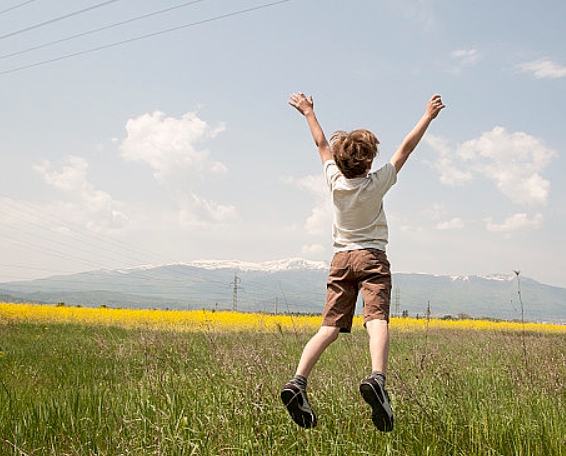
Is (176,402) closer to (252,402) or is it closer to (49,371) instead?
(252,402)

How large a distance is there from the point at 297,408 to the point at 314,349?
46 centimetres

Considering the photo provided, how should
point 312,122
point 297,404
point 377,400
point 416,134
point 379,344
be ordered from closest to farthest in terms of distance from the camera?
point 377,400, point 297,404, point 379,344, point 416,134, point 312,122

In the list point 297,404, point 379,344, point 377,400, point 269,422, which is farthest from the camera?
point 269,422

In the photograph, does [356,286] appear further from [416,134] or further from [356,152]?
[416,134]

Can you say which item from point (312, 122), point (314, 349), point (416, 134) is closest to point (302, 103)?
point (312, 122)

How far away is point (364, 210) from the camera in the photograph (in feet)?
12.9

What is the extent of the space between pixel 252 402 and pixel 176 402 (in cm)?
75

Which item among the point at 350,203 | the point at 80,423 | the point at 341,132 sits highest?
the point at 341,132

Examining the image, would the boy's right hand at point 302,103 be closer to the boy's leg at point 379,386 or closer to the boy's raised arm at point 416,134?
the boy's raised arm at point 416,134

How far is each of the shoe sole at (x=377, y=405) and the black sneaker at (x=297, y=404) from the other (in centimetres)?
41

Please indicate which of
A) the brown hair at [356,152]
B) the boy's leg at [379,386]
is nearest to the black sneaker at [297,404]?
the boy's leg at [379,386]

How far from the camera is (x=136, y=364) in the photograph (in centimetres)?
828

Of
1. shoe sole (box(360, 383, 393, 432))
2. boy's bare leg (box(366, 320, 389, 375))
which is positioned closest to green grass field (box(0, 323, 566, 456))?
shoe sole (box(360, 383, 393, 432))

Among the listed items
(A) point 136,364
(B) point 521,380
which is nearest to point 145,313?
(A) point 136,364
